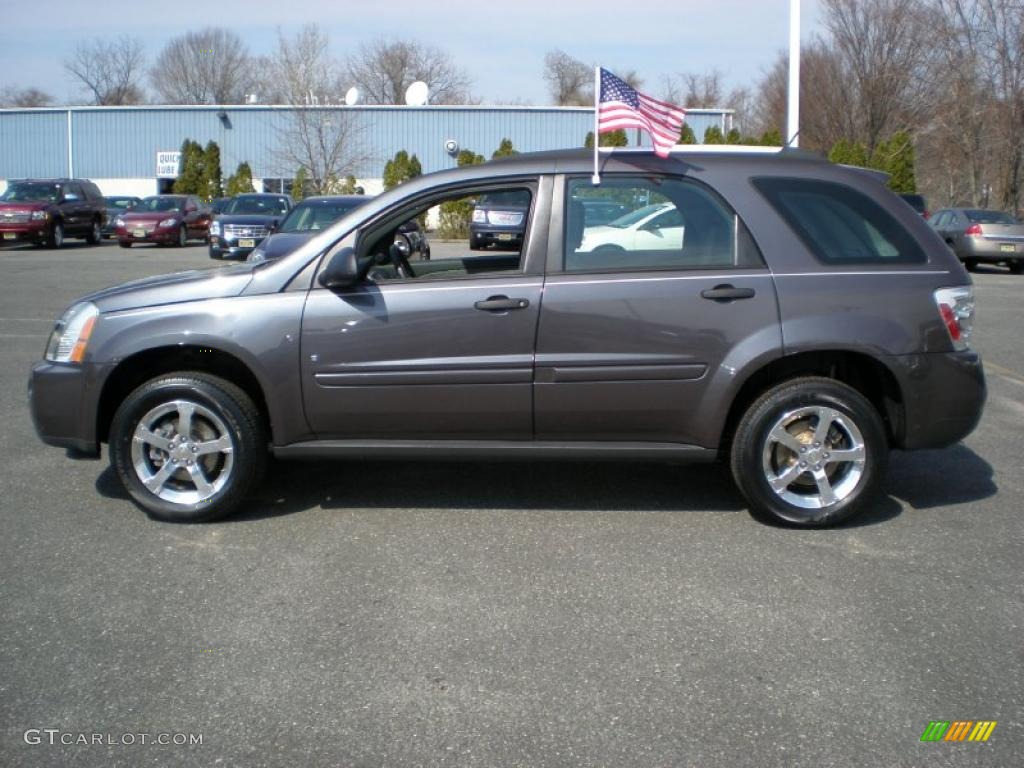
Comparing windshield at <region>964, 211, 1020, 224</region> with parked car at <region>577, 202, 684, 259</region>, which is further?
windshield at <region>964, 211, 1020, 224</region>

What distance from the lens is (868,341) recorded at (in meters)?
4.82

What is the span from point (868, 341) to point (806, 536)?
97cm

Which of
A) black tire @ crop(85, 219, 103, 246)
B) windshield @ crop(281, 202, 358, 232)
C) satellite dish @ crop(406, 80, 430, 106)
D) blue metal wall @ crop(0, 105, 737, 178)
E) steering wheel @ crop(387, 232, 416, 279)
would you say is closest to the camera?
steering wheel @ crop(387, 232, 416, 279)

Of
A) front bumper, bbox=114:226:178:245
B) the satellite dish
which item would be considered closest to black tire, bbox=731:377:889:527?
front bumper, bbox=114:226:178:245

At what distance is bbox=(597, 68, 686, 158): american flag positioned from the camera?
5129 mm

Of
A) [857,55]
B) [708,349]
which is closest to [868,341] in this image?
[708,349]

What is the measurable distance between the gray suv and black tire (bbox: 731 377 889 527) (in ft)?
0.04

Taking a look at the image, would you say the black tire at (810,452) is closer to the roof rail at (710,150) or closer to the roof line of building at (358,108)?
the roof rail at (710,150)

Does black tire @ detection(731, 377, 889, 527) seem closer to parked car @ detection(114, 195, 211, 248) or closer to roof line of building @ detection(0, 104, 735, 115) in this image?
parked car @ detection(114, 195, 211, 248)

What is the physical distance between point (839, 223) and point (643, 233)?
958 millimetres

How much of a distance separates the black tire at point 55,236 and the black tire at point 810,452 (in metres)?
26.4

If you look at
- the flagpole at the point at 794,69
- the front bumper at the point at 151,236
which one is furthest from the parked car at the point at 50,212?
the flagpole at the point at 794,69

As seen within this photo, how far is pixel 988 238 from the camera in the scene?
882 inches

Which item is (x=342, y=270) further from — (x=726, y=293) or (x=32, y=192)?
(x=32, y=192)
